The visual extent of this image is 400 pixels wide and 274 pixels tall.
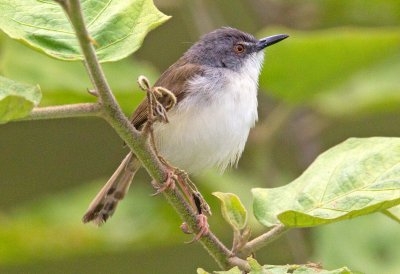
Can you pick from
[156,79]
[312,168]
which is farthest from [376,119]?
[312,168]

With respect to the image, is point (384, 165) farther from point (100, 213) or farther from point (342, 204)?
point (100, 213)

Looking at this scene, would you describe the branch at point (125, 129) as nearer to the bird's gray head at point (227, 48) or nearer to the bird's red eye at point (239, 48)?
the bird's gray head at point (227, 48)

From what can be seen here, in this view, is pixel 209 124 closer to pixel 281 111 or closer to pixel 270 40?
pixel 270 40

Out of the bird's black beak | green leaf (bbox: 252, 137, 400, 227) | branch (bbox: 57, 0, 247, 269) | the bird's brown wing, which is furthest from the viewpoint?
the bird's black beak

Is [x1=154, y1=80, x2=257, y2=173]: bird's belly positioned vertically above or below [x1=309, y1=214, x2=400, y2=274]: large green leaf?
above

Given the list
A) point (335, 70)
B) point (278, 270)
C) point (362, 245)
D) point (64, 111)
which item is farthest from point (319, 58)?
point (64, 111)

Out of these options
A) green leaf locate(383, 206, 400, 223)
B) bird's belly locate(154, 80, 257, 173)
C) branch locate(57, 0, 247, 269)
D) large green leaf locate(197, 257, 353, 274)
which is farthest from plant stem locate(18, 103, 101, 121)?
bird's belly locate(154, 80, 257, 173)

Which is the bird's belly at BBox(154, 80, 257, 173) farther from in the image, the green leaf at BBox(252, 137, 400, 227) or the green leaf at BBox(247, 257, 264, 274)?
the green leaf at BBox(247, 257, 264, 274)
